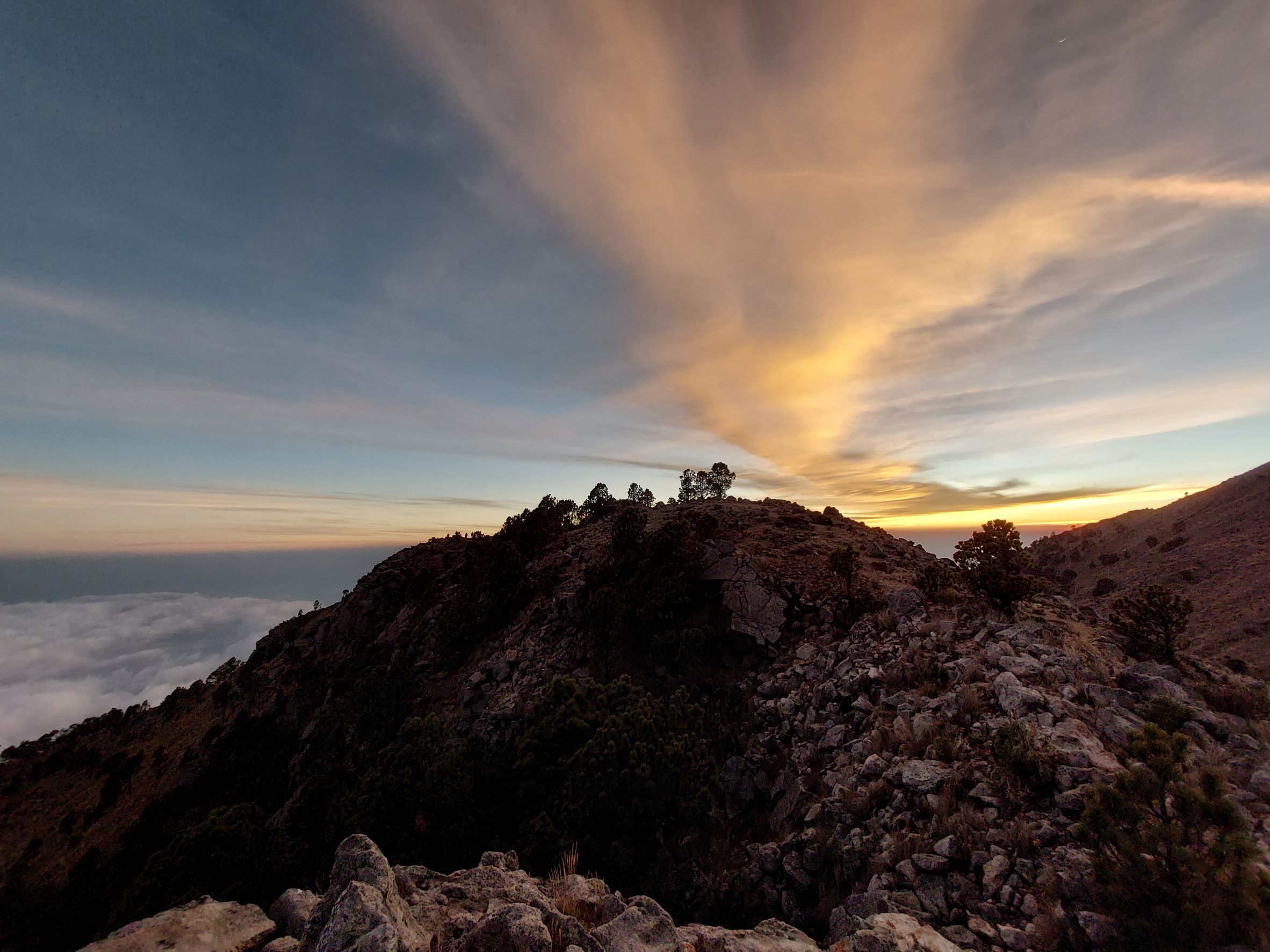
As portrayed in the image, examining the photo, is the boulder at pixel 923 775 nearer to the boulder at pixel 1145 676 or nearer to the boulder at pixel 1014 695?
the boulder at pixel 1014 695

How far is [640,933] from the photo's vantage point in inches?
306

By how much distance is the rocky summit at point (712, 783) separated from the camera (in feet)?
26.3

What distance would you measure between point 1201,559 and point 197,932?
80.3 m

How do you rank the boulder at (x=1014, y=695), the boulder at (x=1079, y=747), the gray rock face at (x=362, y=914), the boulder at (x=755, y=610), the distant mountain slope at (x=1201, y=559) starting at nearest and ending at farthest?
1. the gray rock face at (x=362, y=914)
2. the boulder at (x=1079, y=747)
3. the boulder at (x=1014, y=695)
4. the boulder at (x=755, y=610)
5. the distant mountain slope at (x=1201, y=559)

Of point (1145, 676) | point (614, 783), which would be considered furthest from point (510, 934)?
point (1145, 676)

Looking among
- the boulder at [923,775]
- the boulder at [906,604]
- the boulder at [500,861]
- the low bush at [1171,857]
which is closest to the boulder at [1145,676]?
the low bush at [1171,857]

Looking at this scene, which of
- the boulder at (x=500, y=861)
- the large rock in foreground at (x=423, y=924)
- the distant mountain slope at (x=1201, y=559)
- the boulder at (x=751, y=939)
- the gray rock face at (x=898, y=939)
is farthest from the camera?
the distant mountain slope at (x=1201, y=559)

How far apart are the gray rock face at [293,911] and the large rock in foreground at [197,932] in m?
0.23

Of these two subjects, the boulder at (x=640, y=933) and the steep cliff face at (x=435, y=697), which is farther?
the steep cliff face at (x=435, y=697)

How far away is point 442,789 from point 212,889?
956cm

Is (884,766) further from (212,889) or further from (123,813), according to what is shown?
(123,813)

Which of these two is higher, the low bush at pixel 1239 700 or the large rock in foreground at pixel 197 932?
the low bush at pixel 1239 700

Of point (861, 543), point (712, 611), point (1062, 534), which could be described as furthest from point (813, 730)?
point (1062, 534)

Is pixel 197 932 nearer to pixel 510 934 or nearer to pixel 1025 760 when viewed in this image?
pixel 510 934
